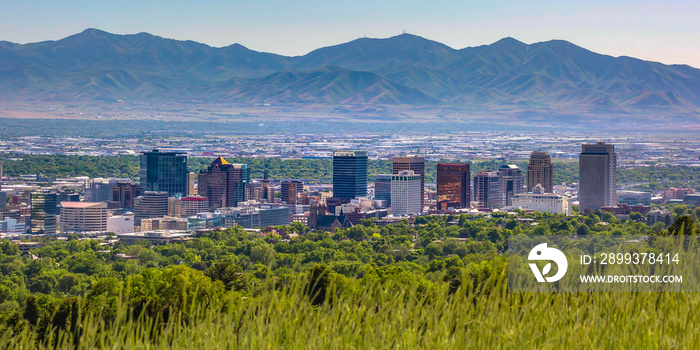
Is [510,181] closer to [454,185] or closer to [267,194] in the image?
[454,185]

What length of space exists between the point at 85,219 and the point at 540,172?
45802mm

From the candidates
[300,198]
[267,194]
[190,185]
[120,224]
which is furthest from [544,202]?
[190,185]

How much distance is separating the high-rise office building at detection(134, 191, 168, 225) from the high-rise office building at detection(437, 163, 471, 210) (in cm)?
2449

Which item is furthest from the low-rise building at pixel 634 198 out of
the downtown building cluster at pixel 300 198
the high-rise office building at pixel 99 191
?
the high-rise office building at pixel 99 191

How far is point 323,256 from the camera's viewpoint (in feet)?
150

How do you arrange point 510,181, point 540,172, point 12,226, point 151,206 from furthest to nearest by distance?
point 540,172 → point 510,181 → point 151,206 → point 12,226

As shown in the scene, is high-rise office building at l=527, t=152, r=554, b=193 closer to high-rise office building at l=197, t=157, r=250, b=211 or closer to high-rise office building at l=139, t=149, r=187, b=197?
high-rise office building at l=197, t=157, r=250, b=211

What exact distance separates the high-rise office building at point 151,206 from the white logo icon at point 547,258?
273 ft

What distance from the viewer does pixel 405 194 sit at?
91.7 metres

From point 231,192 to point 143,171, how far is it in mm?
10894

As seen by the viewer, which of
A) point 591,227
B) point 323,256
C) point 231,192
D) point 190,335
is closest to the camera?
point 190,335

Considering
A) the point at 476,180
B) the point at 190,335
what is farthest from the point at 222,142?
the point at 190,335

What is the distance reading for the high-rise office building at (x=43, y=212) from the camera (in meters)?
78.4

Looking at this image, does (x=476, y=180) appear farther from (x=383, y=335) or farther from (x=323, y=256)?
(x=383, y=335)
